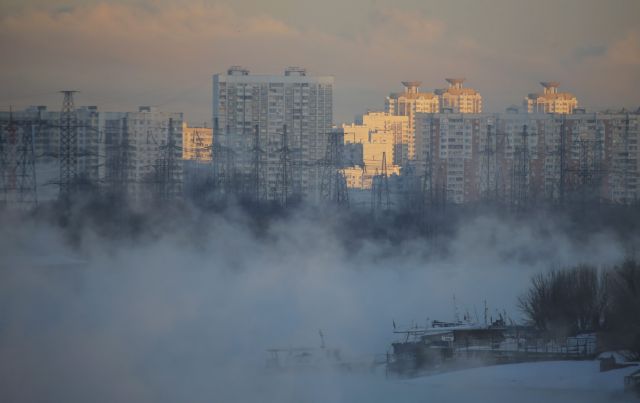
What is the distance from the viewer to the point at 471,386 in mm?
8680

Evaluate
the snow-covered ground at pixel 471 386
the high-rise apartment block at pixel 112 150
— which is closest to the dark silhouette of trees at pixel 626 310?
the snow-covered ground at pixel 471 386

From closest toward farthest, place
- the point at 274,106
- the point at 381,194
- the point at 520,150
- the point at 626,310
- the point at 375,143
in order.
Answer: the point at 626,310 < the point at 381,194 < the point at 520,150 < the point at 274,106 < the point at 375,143

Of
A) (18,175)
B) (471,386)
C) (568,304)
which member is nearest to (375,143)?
(18,175)

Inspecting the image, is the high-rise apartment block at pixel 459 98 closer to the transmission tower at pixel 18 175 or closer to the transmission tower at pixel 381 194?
the transmission tower at pixel 381 194

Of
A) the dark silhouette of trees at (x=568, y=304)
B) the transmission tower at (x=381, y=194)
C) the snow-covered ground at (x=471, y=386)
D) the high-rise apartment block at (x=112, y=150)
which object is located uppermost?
the high-rise apartment block at (x=112, y=150)

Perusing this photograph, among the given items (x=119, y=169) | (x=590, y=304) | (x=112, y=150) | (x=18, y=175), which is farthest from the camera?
(x=112, y=150)

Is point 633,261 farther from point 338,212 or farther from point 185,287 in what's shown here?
point 338,212

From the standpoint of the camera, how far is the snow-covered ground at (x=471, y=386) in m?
8.29

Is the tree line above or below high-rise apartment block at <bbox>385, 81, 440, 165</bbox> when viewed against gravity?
below

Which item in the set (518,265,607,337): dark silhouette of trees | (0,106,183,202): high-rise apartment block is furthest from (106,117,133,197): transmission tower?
(518,265,607,337): dark silhouette of trees

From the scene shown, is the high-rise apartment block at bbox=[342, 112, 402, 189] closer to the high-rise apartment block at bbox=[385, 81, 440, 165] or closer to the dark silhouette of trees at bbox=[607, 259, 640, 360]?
the high-rise apartment block at bbox=[385, 81, 440, 165]

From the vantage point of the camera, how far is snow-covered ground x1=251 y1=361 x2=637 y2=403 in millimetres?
8289

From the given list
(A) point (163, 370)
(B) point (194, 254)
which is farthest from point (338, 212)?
(A) point (163, 370)

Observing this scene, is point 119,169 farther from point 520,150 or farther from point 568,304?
point 568,304
